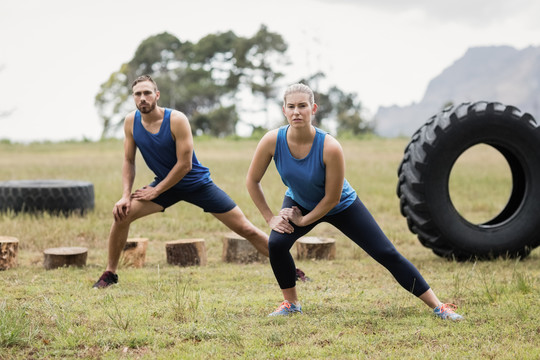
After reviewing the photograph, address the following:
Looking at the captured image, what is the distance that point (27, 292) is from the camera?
615 centimetres

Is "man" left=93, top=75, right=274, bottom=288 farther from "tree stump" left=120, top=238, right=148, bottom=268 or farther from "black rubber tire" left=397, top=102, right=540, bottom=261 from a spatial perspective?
"black rubber tire" left=397, top=102, right=540, bottom=261

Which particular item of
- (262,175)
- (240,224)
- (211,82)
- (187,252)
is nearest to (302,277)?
(240,224)

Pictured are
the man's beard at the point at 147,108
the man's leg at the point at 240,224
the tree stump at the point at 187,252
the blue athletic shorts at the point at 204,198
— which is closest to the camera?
the man's beard at the point at 147,108

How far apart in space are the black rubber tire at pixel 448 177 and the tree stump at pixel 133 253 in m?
3.12

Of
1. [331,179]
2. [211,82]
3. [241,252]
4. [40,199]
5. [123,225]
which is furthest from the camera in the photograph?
[211,82]

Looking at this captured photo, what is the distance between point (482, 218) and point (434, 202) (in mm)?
4408

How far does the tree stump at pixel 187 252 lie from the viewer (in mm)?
7727

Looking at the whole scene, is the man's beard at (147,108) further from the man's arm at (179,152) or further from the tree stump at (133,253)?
the tree stump at (133,253)

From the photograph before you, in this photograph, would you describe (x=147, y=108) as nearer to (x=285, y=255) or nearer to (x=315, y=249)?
(x=285, y=255)

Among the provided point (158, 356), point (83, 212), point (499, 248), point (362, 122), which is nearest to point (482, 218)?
point (499, 248)

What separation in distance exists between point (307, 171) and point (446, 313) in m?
1.56

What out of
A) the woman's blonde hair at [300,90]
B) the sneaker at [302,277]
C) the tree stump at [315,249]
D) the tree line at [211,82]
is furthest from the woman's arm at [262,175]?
the tree line at [211,82]

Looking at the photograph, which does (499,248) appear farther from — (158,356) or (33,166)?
(33,166)

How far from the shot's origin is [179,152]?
6.18m
